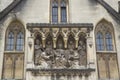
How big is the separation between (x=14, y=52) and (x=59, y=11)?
3452mm

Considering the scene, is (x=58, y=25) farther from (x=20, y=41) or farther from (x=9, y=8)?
(x=9, y=8)

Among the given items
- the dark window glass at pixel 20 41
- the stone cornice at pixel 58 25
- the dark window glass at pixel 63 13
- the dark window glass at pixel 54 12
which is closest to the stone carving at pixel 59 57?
the stone cornice at pixel 58 25

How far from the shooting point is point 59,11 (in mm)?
16969

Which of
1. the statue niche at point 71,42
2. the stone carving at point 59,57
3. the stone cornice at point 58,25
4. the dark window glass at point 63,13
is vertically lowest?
the stone carving at point 59,57

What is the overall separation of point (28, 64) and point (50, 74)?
3.98ft

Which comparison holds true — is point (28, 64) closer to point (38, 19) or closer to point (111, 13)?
point (38, 19)

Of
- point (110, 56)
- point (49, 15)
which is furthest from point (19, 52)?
point (110, 56)

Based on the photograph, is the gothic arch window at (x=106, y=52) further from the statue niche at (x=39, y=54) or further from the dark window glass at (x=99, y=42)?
the statue niche at (x=39, y=54)

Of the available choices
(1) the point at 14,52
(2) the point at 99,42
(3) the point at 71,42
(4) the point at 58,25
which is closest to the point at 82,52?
(3) the point at 71,42

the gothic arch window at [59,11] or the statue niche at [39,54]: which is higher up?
the gothic arch window at [59,11]

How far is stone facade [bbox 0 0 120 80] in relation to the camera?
582 inches

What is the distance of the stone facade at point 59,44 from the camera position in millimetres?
14789

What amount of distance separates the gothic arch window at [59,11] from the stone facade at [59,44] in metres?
0.22

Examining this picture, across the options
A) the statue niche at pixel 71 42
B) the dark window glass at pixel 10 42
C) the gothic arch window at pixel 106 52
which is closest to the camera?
the gothic arch window at pixel 106 52
